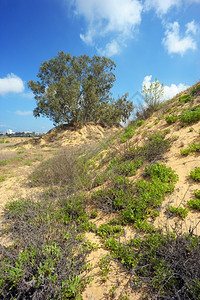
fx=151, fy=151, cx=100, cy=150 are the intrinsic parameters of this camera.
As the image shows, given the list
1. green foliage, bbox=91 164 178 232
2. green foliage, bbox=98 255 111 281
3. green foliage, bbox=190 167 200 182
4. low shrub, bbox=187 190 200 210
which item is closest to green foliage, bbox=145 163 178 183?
green foliage, bbox=91 164 178 232

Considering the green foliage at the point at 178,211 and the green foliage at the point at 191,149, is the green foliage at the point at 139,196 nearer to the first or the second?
the green foliage at the point at 178,211

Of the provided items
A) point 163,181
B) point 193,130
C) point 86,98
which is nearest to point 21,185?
point 163,181

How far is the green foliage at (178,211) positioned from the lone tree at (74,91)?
63.8 feet

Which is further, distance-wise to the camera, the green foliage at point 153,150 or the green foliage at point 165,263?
the green foliage at point 153,150

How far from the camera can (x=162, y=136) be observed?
577 centimetres

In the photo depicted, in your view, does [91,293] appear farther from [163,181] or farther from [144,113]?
[144,113]

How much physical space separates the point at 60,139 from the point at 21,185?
15.8 m

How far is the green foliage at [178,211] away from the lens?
294 centimetres

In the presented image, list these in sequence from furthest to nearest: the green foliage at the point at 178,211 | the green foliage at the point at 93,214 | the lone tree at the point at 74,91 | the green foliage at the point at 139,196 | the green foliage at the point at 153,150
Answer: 1. the lone tree at the point at 74,91
2. the green foliage at the point at 153,150
3. the green foliage at the point at 93,214
4. the green foliage at the point at 139,196
5. the green foliage at the point at 178,211

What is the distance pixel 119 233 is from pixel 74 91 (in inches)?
779

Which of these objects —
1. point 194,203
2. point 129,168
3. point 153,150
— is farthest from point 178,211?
point 153,150

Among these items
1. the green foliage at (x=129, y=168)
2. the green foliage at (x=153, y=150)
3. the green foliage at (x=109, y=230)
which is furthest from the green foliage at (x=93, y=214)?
the green foliage at (x=153, y=150)

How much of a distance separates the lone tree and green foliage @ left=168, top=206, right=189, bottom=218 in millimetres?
19431

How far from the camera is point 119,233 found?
3039 millimetres
